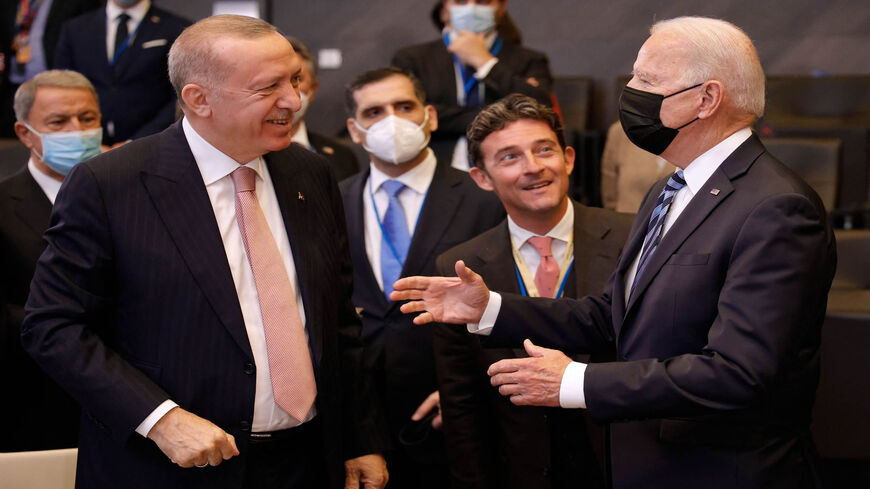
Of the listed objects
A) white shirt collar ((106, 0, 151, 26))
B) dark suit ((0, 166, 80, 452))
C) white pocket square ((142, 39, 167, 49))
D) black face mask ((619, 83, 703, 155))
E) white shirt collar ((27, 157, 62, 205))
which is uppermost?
white shirt collar ((106, 0, 151, 26))

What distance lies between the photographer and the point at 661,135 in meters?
1.90

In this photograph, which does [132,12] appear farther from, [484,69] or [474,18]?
[484,69]

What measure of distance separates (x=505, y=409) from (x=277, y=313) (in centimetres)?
82

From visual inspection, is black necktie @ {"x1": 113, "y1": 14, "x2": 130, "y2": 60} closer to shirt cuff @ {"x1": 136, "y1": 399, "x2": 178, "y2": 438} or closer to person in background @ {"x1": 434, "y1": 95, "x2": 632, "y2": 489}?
person in background @ {"x1": 434, "y1": 95, "x2": 632, "y2": 489}

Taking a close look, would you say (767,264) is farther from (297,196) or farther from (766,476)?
(297,196)

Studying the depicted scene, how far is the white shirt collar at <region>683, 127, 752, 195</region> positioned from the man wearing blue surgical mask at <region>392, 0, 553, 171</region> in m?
1.91

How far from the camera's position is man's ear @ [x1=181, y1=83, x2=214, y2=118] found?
196 cm

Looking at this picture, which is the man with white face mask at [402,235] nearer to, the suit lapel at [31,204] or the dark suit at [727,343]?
the suit lapel at [31,204]

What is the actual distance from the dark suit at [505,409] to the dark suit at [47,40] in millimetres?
3747

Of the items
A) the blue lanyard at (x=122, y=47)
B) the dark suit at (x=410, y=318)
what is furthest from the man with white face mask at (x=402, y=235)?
the blue lanyard at (x=122, y=47)

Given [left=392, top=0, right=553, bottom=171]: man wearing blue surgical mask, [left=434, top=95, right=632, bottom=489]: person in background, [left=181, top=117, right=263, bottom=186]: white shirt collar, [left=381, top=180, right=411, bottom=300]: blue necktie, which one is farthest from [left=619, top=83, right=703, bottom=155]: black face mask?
[left=392, top=0, right=553, bottom=171]: man wearing blue surgical mask

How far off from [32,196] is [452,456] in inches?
69.6

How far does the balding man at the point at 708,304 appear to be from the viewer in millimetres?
1633

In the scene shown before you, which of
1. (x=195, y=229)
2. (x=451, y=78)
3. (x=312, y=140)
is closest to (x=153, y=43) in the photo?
(x=312, y=140)
